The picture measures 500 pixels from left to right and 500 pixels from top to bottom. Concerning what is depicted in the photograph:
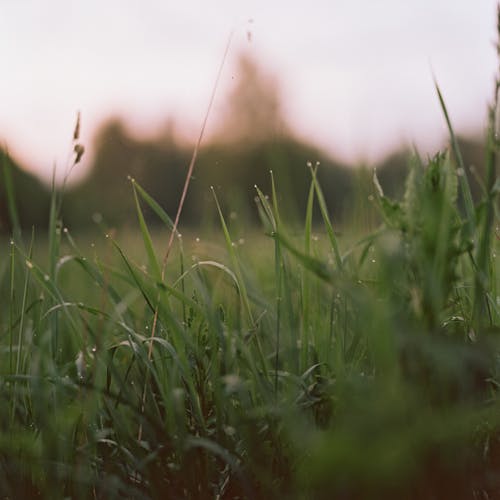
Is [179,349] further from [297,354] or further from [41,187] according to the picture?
[41,187]

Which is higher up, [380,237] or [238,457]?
[380,237]

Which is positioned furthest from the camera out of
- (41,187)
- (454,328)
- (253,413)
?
(41,187)

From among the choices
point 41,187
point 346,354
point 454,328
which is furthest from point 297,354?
point 41,187

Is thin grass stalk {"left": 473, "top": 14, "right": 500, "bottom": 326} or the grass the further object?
thin grass stalk {"left": 473, "top": 14, "right": 500, "bottom": 326}

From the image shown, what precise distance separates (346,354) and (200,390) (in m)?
0.25

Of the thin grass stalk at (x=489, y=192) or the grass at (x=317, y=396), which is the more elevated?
the thin grass stalk at (x=489, y=192)

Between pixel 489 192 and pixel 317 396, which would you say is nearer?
pixel 489 192

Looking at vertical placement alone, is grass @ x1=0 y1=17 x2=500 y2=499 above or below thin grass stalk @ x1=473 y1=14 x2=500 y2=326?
below

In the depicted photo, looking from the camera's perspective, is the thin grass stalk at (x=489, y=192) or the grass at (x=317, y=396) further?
the thin grass stalk at (x=489, y=192)

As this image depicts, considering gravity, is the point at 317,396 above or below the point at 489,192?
below

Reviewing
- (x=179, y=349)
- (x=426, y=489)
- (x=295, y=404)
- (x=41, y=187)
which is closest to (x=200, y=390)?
(x=179, y=349)

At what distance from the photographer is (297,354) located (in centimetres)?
104

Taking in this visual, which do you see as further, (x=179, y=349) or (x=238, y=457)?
(x=179, y=349)

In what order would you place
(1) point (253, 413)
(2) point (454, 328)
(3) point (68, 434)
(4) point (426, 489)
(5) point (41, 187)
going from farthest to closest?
(5) point (41, 187) → (2) point (454, 328) → (3) point (68, 434) → (1) point (253, 413) → (4) point (426, 489)
